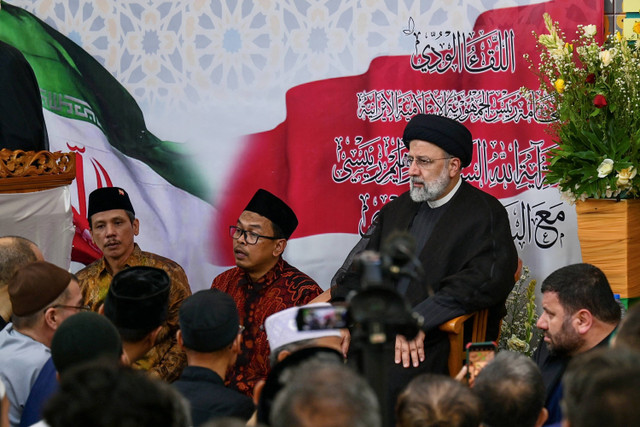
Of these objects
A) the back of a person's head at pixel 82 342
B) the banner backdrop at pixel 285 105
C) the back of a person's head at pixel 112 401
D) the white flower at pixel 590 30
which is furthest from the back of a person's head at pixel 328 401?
the banner backdrop at pixel 285 105

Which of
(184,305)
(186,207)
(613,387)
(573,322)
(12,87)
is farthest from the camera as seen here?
(186,207)

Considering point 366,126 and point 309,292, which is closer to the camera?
point 309,292

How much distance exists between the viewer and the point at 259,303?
→ 5.27 metres

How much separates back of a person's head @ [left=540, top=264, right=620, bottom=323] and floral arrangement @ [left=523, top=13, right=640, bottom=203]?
0.89m

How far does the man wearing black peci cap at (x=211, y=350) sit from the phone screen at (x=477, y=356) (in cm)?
94

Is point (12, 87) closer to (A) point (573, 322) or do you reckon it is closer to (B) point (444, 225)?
(B) point (444, 225)

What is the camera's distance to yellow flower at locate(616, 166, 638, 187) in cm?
488

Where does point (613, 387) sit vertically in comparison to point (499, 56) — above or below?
below

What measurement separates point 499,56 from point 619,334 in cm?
346

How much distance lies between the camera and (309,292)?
5.23 meters

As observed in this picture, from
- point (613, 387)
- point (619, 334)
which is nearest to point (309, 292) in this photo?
point (619, 334)

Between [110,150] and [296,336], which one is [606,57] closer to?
[296,336]

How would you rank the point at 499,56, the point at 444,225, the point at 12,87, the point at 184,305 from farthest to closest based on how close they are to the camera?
the point at 499,56 < the point at 12,87 < the point at 444,225 < the point at 184,305

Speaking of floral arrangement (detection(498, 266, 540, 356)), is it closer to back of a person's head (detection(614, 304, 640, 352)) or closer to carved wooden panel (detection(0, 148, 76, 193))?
carved wooden panel (detection(0, 148, 76, 193))
